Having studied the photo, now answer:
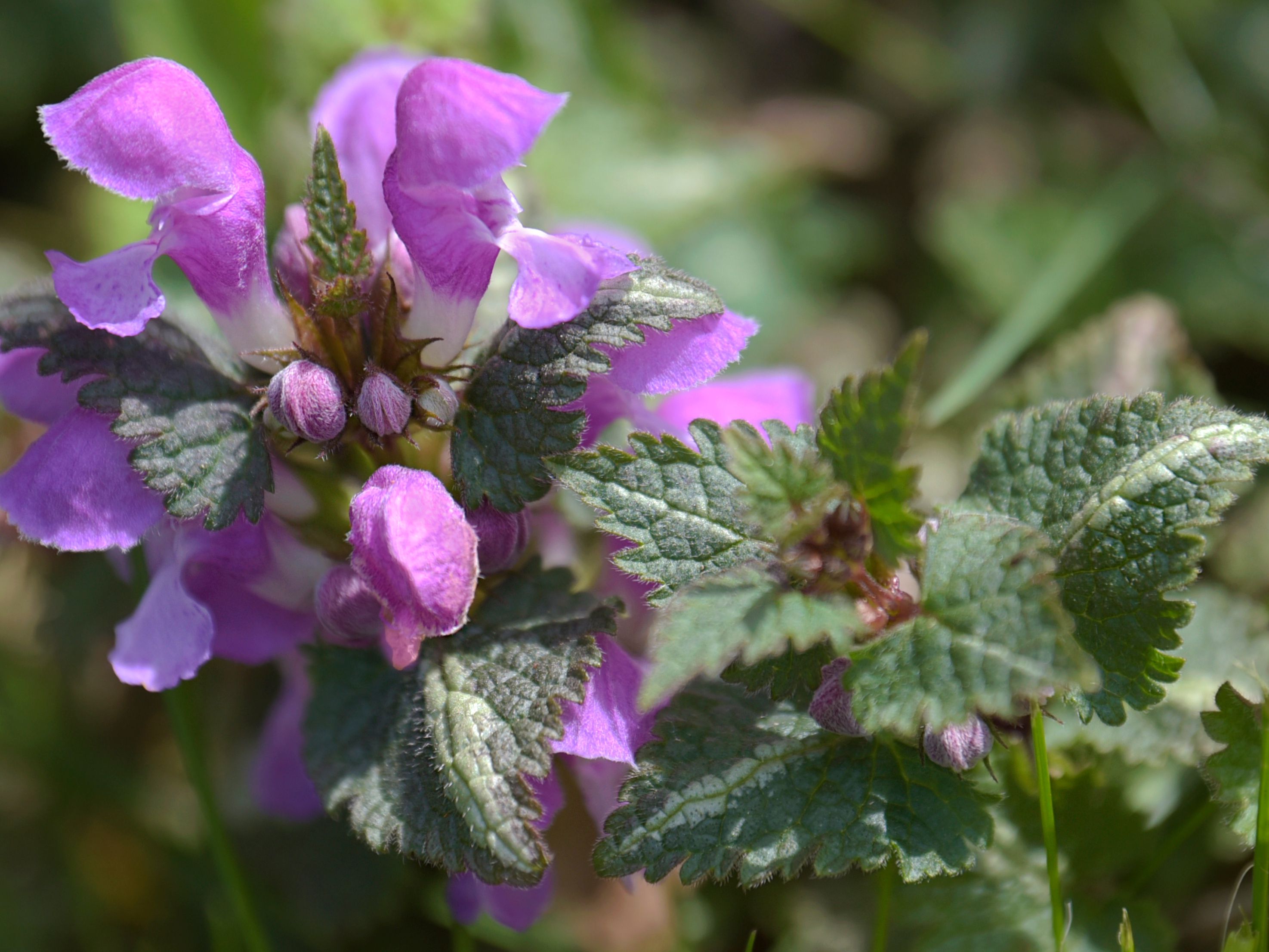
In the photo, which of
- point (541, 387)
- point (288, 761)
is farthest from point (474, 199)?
point (288, 761)

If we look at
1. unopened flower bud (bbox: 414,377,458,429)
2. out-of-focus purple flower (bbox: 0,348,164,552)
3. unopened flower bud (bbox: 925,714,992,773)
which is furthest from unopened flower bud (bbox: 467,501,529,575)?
unopened flower bud (bbox: 925,714,992,773)

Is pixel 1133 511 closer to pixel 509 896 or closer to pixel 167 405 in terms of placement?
pixel 509 896

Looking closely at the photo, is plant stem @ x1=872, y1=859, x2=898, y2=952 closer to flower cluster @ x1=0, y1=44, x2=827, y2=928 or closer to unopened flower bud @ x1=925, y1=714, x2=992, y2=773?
unopened flower bud @ x1=925, y1=714, x2=992, y2=773

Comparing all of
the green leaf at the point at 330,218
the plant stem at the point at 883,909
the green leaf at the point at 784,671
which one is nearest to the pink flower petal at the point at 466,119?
the green leaf at the point at 330,218

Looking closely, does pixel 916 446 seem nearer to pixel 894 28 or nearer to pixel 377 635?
pixel 377 635

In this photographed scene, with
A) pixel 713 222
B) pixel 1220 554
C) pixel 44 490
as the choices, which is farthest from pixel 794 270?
pixel 44 490
